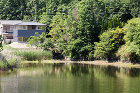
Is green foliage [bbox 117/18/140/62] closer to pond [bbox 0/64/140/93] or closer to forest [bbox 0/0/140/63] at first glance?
forest [bbox 0/0/140/63]

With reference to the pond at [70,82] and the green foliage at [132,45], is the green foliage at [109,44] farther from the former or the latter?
the pond at [70,82]

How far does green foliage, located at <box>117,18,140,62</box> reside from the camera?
3803 centimetres

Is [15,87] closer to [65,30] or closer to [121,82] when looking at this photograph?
[121,82]

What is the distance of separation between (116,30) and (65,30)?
8.22 m

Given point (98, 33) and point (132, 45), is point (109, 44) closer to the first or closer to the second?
point (132, 45)

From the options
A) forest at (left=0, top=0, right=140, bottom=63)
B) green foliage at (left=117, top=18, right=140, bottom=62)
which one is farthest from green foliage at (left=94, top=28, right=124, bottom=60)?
green foliage at (left=117, top=18, right=140, bottom=62)

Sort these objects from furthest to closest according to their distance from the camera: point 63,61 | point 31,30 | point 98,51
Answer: point 31,30
point 63,61
point 98,51

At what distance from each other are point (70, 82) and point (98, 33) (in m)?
21.1

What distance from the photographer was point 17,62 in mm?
34219

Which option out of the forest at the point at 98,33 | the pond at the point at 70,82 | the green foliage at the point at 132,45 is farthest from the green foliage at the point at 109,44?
the pond at the point at 70,82

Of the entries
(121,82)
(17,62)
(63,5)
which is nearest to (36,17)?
(63,5)

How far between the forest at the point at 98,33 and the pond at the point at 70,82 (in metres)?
7.82

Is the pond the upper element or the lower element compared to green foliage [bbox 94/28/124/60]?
lower

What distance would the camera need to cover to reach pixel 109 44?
4253 centimetres
